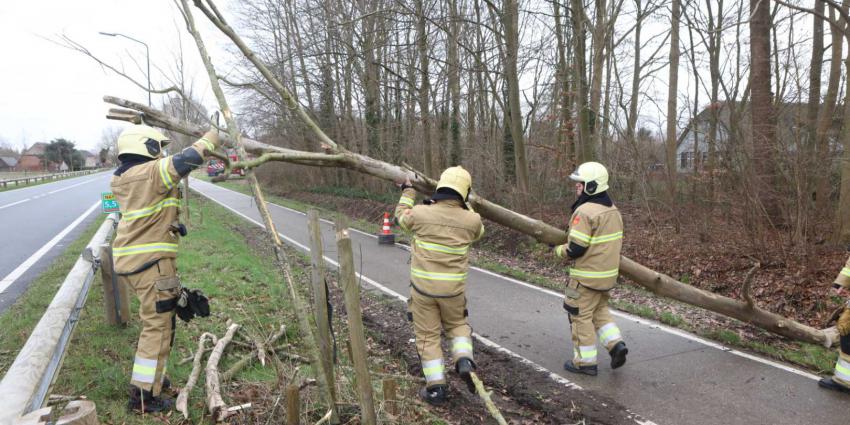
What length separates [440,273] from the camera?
13.6 feet

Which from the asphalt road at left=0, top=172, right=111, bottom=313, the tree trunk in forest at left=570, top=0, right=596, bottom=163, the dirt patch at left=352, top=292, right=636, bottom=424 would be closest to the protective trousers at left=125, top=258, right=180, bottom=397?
the dirt patch at left=352, top=292, right=636, bottom=424

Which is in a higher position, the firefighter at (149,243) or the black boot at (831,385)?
the firefighter at (149,243)

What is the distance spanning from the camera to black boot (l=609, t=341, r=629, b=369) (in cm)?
456

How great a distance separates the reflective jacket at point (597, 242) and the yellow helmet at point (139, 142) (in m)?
3.84

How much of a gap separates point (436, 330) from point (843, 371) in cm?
361

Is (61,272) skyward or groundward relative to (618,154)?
groundward

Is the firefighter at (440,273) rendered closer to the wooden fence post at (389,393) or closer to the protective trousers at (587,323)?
the wooden fence post at (389,393)

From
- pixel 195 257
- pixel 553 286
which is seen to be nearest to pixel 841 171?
pixel 553 286

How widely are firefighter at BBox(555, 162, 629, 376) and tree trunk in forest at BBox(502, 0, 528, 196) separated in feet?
27.0

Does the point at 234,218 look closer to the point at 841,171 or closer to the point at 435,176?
the point at 435,176

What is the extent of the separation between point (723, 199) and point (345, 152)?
7877 mm

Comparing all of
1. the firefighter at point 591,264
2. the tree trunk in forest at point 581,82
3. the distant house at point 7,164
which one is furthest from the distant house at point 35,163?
the firefighter at point 591,264

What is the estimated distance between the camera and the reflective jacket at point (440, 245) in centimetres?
415

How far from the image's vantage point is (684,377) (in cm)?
466
